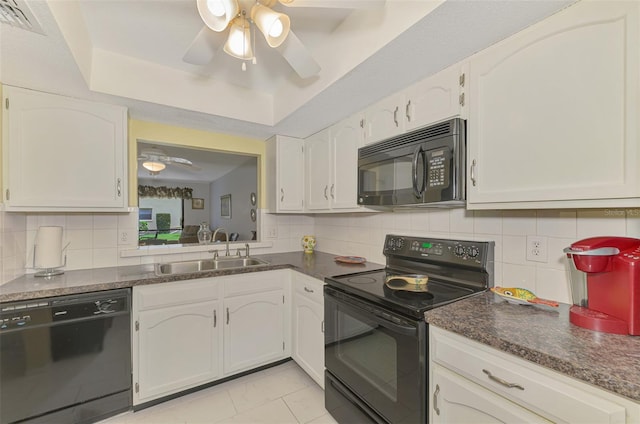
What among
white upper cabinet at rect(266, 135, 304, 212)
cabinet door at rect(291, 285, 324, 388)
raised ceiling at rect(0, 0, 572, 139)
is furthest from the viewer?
white upper cabinet at rect(266, 135, 304, 212)

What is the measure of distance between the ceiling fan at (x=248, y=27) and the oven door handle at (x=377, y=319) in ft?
4.35

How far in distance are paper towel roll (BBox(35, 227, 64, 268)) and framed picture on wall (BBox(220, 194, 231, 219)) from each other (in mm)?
1644

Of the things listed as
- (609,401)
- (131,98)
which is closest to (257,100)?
(131,98)

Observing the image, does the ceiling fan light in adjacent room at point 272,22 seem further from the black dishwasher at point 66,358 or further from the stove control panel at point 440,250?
the black dishwasher at point 66,358

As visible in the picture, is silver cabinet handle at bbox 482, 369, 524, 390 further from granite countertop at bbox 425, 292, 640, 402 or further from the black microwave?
the black microwave

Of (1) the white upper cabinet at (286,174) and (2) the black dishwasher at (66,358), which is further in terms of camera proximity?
(1) the white upper cabinet at (286,174)

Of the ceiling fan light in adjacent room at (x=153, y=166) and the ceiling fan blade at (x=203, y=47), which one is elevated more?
the ceiling fan blade at (x=203, y=47)

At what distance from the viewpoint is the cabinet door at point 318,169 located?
7.77 feet

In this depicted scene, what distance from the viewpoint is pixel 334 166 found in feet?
7.50

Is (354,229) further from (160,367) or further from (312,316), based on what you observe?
(160,367)

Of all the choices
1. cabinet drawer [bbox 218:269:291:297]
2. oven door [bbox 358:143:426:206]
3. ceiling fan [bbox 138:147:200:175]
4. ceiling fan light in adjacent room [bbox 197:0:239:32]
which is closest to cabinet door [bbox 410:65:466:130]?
oven door [bbox 358:143:426:206]

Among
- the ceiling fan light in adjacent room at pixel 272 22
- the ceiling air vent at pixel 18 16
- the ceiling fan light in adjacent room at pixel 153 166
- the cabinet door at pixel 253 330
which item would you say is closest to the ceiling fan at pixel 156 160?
the ceiling fan light in adjacent room at pixel 153 166

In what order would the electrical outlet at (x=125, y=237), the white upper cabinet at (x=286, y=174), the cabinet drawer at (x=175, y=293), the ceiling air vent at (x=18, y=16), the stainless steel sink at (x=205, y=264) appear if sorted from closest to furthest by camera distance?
the ceiling air vent at (x=18, y=16)
the cabinet drawer at (x=175, y=293)
the electrical outlet at (x=125, y=237)
the stainless steel sink at (x=205, y=264)
the white upper cabinet at (x=286, y=174)

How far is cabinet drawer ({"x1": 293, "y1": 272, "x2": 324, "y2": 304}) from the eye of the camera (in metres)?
1.91
